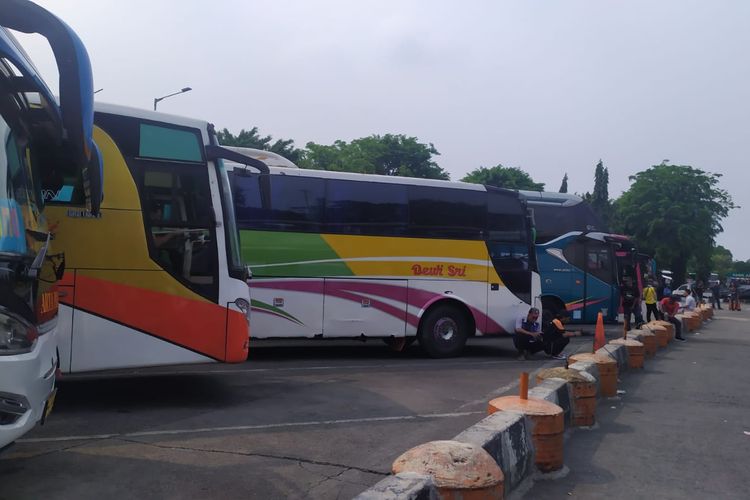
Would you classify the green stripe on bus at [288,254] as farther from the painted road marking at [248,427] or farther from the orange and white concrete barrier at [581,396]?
the orange and white concrete barrier at [581,396]

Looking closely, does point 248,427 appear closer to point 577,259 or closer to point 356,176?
point 356,176

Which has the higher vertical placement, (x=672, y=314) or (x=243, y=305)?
(x=243, y=305)

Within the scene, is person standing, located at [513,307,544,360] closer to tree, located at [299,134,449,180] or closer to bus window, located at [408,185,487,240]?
bus window, located at [408,185,487,240]

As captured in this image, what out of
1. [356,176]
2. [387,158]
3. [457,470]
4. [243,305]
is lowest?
[457,470]

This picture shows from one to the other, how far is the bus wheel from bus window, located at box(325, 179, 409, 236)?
1807mm

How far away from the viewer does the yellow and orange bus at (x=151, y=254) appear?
6.97m

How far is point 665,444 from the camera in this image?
6.68 meters

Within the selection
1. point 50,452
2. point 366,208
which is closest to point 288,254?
point 366,208

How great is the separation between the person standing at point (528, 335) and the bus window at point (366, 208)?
3.14m

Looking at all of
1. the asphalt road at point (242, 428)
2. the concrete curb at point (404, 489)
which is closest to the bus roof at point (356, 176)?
the asphalt road at point (242, 428)

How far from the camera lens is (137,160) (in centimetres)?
735

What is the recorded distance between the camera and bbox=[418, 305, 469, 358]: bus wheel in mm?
12688

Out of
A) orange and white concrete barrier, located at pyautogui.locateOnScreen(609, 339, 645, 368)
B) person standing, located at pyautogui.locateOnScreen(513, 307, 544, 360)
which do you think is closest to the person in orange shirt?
person standing, located at pyautogui.locateOnScreen(513, 307, 544, 360)

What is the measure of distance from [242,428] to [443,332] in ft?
22.3
